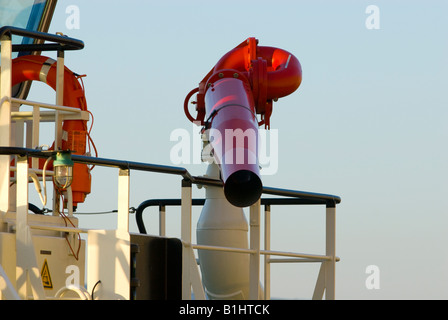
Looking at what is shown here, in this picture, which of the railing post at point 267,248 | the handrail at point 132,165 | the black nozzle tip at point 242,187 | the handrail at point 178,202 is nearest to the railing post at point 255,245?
the black nozzle tip at point 242,187

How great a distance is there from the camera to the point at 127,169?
7.36m

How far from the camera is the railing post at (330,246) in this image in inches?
378

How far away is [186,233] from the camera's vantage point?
8047mm

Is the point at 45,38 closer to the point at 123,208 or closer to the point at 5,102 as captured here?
the point at 5,102

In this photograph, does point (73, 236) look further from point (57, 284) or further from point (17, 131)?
point (17, 131)

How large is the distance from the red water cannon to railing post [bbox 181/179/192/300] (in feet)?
3.09

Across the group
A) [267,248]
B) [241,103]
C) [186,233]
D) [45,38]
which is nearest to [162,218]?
[267,248]

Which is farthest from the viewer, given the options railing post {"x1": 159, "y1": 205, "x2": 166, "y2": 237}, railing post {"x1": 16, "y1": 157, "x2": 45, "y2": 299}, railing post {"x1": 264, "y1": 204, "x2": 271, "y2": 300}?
railing post {"x1": 159, "y1": 205, "x2": 166, "y2": 237}

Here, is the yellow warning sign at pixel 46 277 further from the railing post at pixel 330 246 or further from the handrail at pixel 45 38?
the railing post at pixel 330 246

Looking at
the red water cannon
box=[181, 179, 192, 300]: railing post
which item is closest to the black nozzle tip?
the red water cannon

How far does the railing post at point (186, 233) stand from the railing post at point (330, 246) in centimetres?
201

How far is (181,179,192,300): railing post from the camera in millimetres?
8023

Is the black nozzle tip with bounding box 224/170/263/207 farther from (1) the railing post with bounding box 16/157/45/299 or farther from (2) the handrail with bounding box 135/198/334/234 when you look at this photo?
(1) the railing post with bounding box 16/157/45/299
